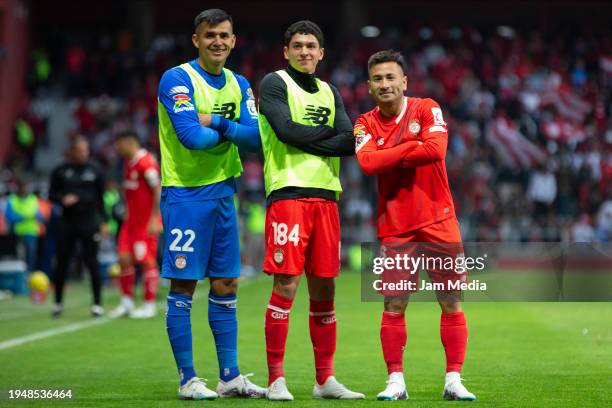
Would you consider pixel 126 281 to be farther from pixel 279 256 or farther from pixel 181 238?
pixel 279 256

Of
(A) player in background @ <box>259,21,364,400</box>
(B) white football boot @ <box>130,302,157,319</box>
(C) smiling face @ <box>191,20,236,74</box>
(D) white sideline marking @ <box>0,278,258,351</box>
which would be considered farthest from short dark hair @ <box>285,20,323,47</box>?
(B) white football boot @ <box>130,302,157,319</box>

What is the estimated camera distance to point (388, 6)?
35.9 metres

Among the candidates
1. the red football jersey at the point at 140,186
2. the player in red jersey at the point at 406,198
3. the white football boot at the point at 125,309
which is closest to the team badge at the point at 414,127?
the player in red jersey at the point at 406,198

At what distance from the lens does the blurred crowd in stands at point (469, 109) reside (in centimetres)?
2503

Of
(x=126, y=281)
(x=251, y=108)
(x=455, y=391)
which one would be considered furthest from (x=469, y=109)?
(x=455, y=391)

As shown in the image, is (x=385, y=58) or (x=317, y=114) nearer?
(x=385, y=58)

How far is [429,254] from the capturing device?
707 centimetres

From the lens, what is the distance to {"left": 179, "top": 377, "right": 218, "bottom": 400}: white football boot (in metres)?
7.15

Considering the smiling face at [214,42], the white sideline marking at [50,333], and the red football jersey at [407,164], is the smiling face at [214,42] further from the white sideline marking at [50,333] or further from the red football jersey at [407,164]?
the white sideline marking at [50,333]

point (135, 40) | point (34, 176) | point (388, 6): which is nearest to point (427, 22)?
point (388, 6)

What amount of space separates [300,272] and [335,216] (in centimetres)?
45

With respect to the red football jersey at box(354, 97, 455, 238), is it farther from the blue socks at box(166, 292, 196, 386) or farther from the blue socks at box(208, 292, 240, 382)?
the blue socks at box(166, 292, 196, 386)

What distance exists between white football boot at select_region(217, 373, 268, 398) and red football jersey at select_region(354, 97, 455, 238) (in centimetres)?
126

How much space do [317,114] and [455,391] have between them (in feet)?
6.28
